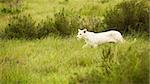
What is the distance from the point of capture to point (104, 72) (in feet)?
18.0

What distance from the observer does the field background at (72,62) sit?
5.23m

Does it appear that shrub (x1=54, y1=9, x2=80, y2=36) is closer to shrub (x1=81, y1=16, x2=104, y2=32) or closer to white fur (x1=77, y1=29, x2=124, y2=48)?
shrub (x1=81, y1=16, x2=104, y2=32)

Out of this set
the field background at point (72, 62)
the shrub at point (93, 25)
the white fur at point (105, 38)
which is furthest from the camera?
the shrub at point (93, 25)

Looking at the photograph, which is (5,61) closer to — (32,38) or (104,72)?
(104,72)

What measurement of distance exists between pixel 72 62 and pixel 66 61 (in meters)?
0.10

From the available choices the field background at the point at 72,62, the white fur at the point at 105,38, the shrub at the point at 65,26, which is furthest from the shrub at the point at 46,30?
the white fur at the point at 105,38

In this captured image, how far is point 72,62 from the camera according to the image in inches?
296

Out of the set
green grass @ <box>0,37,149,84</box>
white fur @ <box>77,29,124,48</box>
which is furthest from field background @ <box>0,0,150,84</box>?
white fur @ <box>77,29,124,48</box>

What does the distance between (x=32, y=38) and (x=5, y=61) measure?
3.49 m

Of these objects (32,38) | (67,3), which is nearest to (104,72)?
(32,38)

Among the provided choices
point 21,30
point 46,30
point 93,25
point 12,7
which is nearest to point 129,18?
point 93,25

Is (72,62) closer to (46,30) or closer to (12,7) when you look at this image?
(46,30)

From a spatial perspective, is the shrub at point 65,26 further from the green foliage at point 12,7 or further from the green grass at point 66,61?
the green foliage at point 12,7

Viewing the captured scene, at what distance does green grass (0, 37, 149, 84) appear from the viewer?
5.29m
